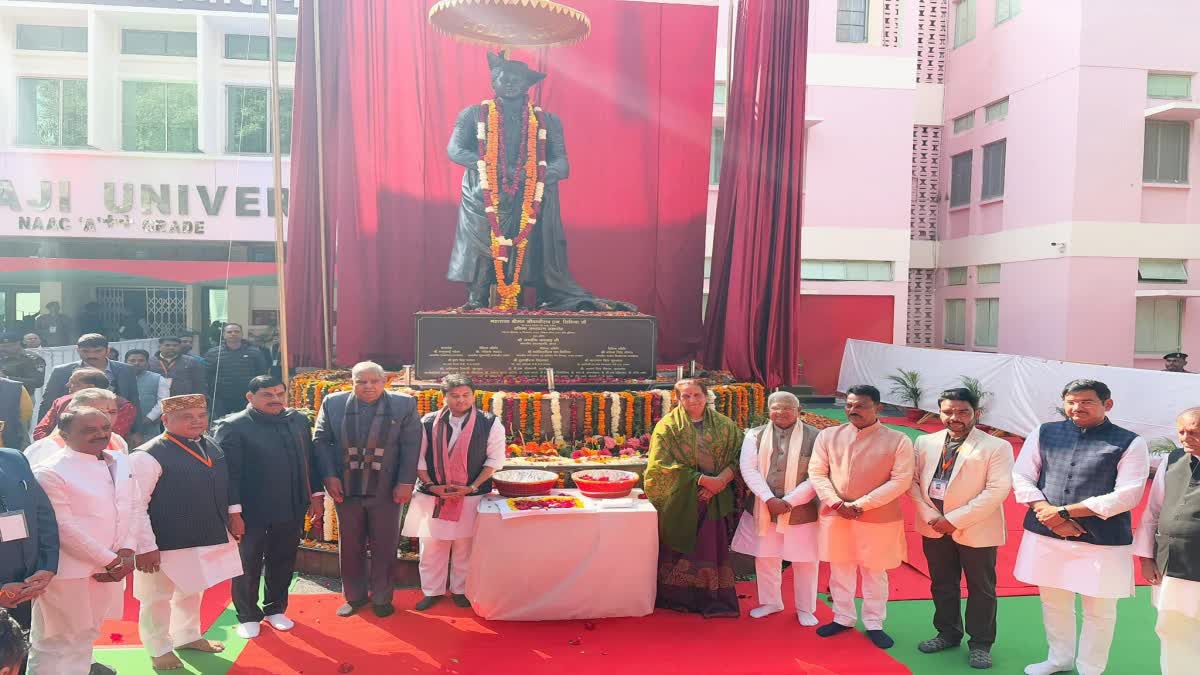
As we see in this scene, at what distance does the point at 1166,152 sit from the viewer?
12625mm

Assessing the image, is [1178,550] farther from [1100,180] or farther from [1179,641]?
[1100,180]

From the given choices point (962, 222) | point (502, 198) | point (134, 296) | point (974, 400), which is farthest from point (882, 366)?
point (134, 296)

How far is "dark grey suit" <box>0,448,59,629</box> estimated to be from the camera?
280 cm

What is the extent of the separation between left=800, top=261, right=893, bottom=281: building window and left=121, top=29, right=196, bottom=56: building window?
38.3 ft

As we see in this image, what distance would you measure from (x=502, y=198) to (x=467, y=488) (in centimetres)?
360

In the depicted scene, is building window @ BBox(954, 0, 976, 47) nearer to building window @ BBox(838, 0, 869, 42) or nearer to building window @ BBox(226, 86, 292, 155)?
building window @ BBox(838, 0, 869, 42)

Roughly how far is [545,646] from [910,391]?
9.56 metres

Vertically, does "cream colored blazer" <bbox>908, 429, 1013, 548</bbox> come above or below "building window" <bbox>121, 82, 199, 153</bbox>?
below

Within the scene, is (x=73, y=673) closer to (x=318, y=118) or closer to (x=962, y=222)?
(x=318, y=118)

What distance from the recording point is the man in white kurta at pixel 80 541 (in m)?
3.15

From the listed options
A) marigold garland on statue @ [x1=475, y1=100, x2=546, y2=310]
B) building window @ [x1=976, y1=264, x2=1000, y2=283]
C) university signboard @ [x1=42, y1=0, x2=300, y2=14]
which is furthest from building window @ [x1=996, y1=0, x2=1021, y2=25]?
university signboard @ [x1=42, y1=0, x2=300, y2=14]

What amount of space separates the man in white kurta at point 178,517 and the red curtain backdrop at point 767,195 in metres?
5.37

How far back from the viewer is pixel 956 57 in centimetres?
1511

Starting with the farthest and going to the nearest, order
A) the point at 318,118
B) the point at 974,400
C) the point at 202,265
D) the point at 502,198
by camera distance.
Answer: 1. the point at 202,265
2. the point at 318,118
3. the point at 502,198
4. the point at 974,400
